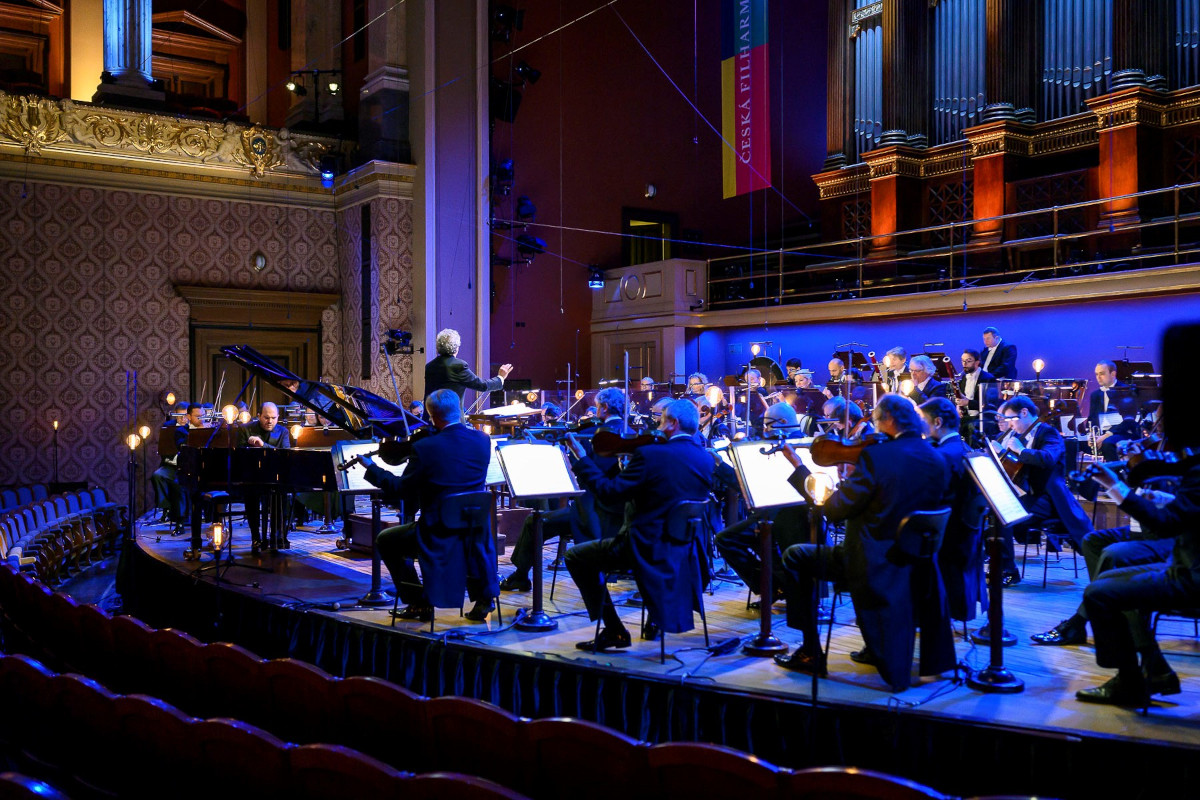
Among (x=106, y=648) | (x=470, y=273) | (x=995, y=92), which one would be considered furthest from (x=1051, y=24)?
(x=106, y=648)

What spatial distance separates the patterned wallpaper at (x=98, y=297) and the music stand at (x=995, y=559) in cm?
1097

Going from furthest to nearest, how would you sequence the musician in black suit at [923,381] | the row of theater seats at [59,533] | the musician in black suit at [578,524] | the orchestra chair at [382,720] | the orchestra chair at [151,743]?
the musician in black suit at [923,381]
the row of theater seats at [59,533]
the musician in black suit at [578,524]
the orchestra chair at [382,720]
the orchestra chair at [151,743]

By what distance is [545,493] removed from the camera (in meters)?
5.21

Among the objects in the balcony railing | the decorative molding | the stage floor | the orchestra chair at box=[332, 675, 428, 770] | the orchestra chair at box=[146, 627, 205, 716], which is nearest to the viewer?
the orchestra chair at box=[332, 675, 428, 770]

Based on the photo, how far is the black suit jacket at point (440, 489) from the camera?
5109 millimetres

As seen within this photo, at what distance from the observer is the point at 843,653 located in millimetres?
4836

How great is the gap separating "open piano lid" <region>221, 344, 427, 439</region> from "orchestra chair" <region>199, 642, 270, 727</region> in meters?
2.55

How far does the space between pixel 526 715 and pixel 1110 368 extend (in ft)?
21.3

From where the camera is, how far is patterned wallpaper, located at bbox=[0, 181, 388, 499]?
41.7 feet

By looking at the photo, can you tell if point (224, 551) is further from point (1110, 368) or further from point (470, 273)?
point (1110, 368)

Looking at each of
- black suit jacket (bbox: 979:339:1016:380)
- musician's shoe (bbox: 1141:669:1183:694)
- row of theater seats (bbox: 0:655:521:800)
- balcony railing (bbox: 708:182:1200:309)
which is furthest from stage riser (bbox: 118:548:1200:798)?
balcony railing (bbox: 708:182:1200:309)

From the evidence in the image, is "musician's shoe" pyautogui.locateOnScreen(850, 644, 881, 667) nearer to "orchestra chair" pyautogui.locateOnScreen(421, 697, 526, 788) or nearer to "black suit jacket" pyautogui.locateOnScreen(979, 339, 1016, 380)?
"orchestra chair" pyautogui.locateOnScreen(421, 697, 526, 788)

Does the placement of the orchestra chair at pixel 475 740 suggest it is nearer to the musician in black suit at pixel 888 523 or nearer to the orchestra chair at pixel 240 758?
the orchestra chair at pixel 240 758

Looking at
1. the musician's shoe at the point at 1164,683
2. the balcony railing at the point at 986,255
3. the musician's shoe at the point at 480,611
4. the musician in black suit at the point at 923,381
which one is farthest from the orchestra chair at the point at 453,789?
the balcony railing at the point at 986,255
